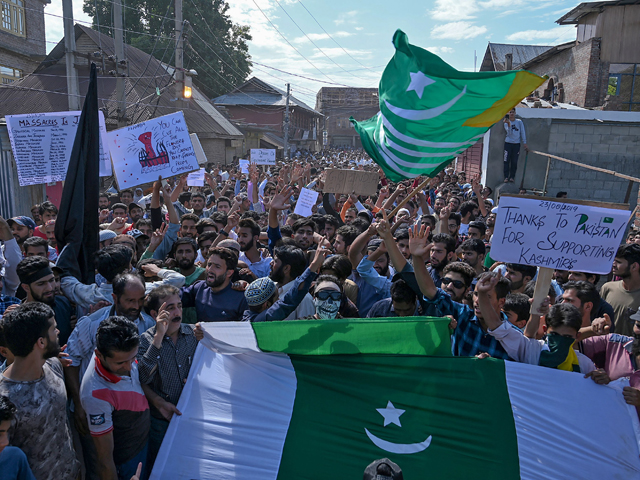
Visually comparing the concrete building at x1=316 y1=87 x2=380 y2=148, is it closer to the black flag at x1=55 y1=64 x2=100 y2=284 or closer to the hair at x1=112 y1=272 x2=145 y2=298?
the black flag at x1=55 y1=64 x2=100 y2=284

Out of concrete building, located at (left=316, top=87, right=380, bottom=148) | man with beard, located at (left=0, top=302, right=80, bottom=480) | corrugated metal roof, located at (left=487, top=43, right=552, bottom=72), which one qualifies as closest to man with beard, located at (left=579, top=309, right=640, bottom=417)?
man with beard, located at (left=0, top=302, right=80, bottom=480)

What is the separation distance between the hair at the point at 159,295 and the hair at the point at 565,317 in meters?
2.43

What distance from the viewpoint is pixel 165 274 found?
425 cm

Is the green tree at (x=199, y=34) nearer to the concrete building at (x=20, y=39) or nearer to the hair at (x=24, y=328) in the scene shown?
the concrete building at (x=20, y=39)

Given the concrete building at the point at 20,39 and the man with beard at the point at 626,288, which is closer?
the man with beard at the point at 626,288

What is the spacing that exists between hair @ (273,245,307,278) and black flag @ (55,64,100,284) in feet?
5.47

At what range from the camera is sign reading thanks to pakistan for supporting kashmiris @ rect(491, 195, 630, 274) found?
379 cm

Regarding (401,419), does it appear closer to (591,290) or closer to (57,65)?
(591,290)

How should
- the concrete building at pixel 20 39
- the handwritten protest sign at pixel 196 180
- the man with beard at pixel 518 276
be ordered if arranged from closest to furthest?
1. the man with beard at pixel 518 276
2. the handwritten protest sign at pixel 196 180
3. the concrete building at pixel 20 39

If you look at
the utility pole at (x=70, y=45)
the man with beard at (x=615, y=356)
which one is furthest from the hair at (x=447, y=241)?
the utility pole at (x=70, y=45)

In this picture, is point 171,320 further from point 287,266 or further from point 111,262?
point 287,266

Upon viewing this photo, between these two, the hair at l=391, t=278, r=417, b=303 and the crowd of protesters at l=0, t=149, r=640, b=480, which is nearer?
the crowd of protesters at l=0, t=149, r=640, b=480

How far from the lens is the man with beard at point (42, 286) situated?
11.8 ft

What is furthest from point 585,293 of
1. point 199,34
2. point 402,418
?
point 199,34
